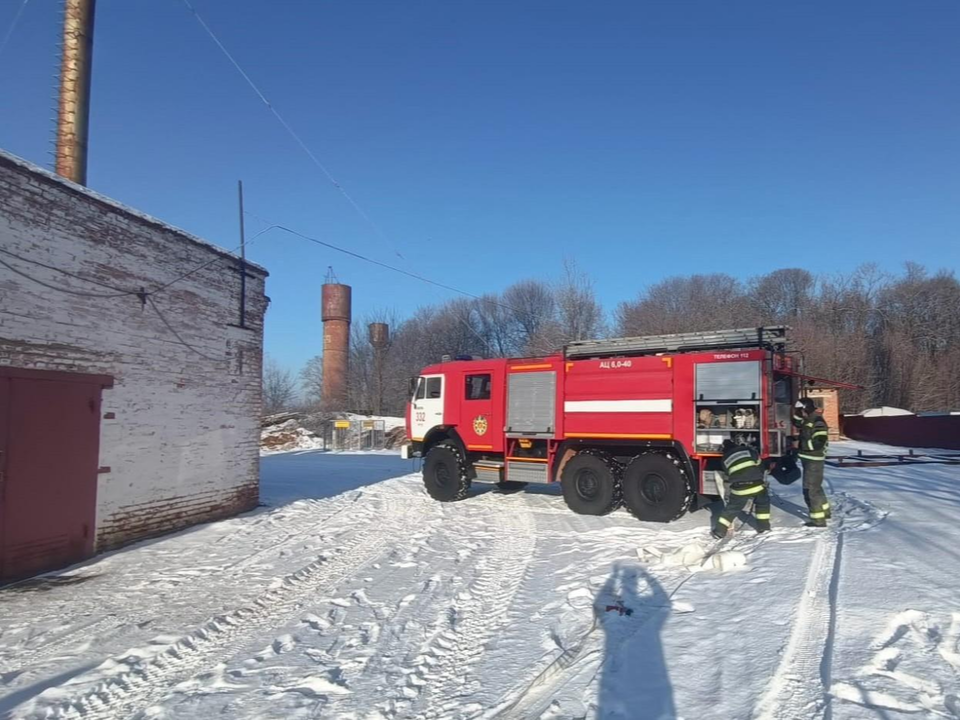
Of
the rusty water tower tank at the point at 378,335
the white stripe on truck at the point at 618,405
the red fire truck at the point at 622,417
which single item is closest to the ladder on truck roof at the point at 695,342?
the red fire truck at the point at 622,417

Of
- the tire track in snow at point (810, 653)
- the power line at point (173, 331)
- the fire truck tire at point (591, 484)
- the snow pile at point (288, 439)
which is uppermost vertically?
the power line at point (173, 331)

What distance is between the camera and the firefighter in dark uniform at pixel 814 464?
32.0 feet

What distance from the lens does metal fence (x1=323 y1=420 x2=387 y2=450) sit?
40550mm

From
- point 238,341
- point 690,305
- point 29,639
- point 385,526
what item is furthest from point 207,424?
point 690,305

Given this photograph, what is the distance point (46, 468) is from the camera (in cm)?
816

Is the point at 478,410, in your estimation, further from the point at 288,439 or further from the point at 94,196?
the point at 288,439

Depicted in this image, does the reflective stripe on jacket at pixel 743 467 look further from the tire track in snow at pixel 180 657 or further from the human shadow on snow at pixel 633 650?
the tire track in snow at pixel 180 657

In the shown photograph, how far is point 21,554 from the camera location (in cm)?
777

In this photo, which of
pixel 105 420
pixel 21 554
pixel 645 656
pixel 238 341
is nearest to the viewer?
pixel 645 656

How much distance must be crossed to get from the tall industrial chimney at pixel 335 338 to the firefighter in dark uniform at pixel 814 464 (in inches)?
1710

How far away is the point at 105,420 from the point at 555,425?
7.54m

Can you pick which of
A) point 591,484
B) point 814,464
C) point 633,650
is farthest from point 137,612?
point 814,464

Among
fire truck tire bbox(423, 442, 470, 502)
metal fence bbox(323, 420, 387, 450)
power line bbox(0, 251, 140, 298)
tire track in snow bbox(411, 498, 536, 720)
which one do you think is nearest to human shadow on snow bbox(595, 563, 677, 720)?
tire track in snow bbox(411, 498, 536, 720)

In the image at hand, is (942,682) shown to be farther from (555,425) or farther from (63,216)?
(63,216)
